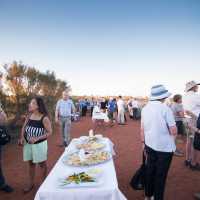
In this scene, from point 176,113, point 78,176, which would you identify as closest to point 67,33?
point 176,113

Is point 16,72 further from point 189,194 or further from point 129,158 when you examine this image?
point 189,194

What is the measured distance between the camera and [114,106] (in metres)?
13.3

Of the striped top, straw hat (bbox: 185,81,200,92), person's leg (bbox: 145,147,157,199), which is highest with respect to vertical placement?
straw hat (bbox: 185,81,200,92)

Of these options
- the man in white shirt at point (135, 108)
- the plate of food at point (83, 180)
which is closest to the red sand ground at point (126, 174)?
the plate of food at point (83, 180)

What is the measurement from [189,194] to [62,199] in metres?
2.79

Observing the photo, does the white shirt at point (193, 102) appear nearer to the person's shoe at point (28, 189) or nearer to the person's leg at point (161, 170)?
the person's leg at point (161, 170)

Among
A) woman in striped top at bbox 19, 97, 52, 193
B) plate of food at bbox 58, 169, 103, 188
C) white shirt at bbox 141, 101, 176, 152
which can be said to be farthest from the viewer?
woman in striped top at bbox 19, 97, 52, 193

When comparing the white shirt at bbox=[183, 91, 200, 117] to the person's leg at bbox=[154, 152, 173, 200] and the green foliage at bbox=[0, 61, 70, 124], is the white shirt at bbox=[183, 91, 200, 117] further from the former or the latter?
the green foliage at bbox=[0, 61, 70, 124]

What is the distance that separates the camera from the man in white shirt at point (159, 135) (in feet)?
8.28

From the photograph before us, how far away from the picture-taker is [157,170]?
2650 millimetres

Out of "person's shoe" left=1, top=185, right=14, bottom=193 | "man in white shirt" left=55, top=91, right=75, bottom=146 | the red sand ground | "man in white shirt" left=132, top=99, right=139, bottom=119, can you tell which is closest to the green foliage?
the red sand ground

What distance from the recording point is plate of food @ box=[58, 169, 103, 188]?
1.74 metres

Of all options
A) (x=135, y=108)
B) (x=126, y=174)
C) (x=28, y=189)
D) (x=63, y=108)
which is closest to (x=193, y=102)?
(x=126, y=174)

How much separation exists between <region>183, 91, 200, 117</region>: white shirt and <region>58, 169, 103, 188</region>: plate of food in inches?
107
